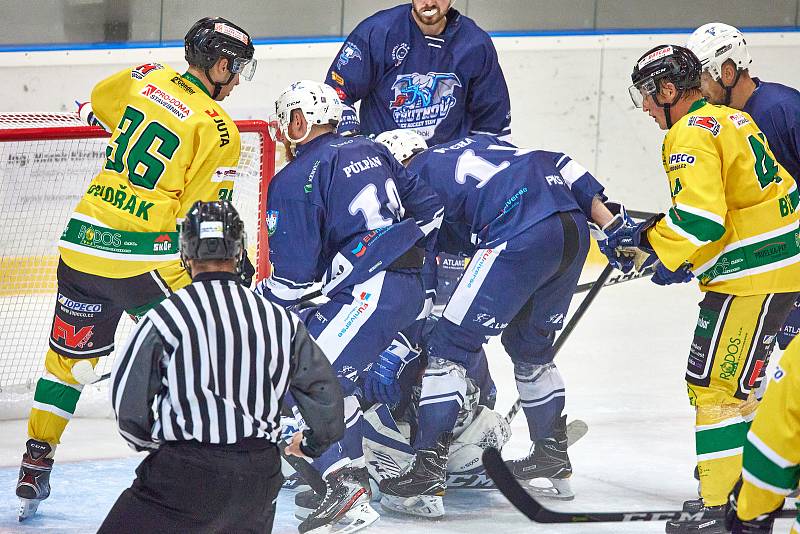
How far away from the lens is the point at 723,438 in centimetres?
340

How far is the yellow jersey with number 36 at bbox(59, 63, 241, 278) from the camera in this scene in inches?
139

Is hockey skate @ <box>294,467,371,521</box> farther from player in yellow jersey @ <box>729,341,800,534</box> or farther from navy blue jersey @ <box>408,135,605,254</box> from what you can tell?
player in yellow jersey @ <box>729,341,800,534</box>

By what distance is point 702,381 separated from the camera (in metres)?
3.46

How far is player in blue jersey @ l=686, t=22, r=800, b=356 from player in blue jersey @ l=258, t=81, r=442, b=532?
1.08m

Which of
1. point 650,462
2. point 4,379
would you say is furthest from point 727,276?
point 4,379

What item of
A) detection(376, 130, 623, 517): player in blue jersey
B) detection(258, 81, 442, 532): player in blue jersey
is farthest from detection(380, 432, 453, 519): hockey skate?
detection(258, 81, 442, 532): player in blue jersey

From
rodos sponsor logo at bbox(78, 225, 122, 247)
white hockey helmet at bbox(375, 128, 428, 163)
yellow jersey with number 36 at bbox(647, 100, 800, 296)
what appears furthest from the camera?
white hockey helmet at bbox(375, 128, 428, 163)

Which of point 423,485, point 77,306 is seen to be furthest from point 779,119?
point 77,306

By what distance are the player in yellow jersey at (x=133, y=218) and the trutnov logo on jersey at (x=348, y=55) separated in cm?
92

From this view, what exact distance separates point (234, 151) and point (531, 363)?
1.18m

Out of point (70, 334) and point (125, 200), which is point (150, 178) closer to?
point (125, 200)

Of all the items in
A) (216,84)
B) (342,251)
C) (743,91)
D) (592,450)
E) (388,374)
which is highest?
(743,91)

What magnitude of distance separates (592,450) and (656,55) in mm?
1598

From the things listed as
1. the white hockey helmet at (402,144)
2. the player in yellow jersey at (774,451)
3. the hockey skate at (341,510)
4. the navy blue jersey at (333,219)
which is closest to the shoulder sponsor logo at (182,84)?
the navy blue jersey at (333,219)
